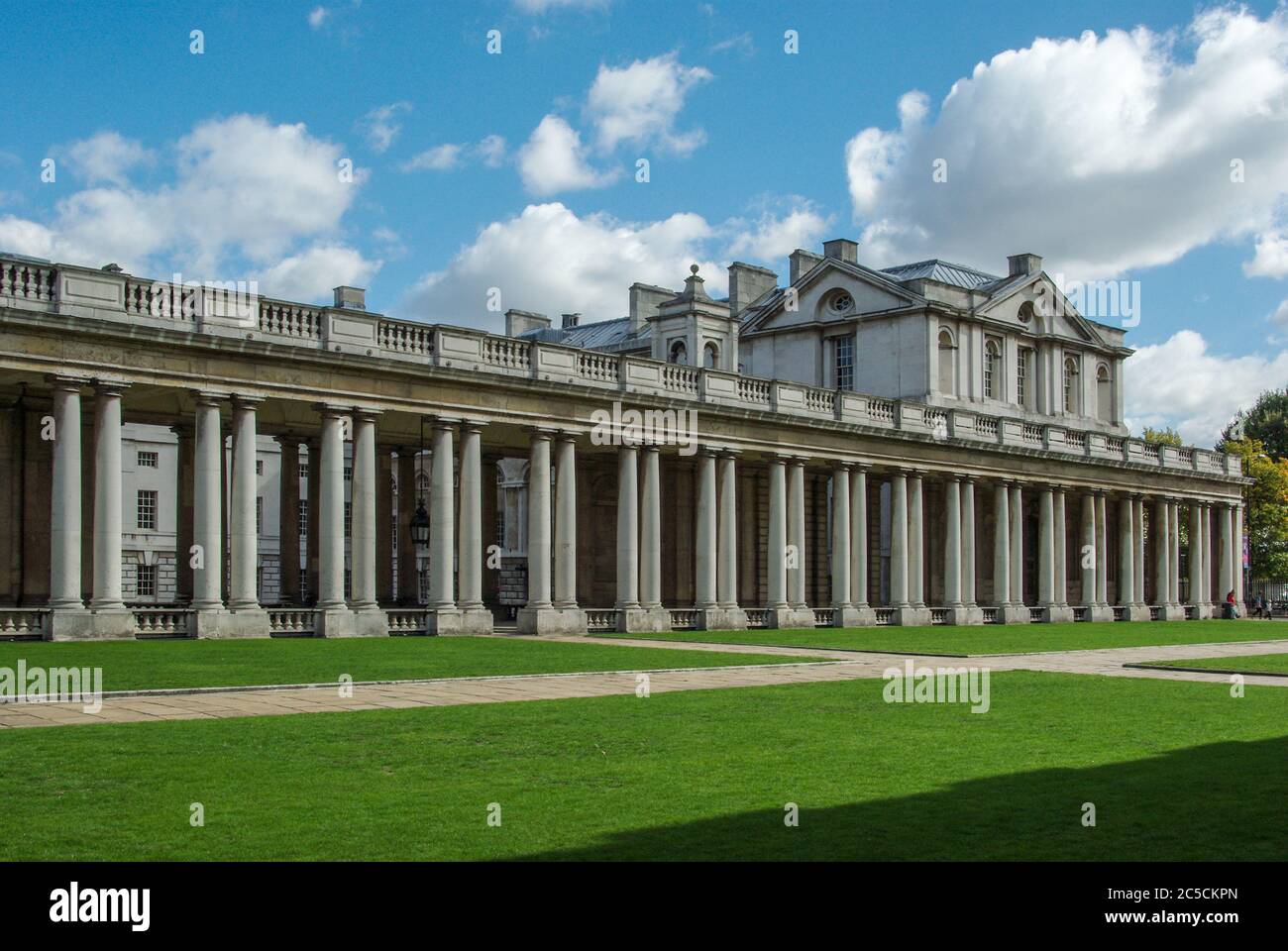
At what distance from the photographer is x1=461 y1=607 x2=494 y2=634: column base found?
39.8 meters

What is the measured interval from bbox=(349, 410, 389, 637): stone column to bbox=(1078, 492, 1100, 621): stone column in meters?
42.0

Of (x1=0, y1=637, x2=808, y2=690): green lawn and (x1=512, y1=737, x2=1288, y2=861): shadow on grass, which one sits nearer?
(x1=512, y1=737, x2=1288, y2=861): shadow on grass

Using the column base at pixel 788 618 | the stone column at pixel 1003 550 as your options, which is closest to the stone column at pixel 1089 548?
the stone column at pixel 1003 550

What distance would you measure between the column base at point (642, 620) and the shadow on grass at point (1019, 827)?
31.8 m

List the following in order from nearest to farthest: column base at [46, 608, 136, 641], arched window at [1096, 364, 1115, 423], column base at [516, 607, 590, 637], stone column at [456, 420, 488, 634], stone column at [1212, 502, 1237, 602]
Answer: column base at [46, 608, 136, 641], stone column at [456, 420, 488, 634], column base at [516, 607, 590, 637], stone column at [1212, 502, 1237, 602], arched window at [1096, 364, 1115, 423]

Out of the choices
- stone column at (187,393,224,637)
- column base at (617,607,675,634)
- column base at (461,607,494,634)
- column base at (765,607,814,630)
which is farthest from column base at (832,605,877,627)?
stone column at (187,393,224,637)

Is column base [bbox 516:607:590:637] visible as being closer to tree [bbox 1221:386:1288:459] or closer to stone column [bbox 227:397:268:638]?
stone column [bbox 227:397:268:638]

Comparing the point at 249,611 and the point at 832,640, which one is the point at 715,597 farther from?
the point at 249,611

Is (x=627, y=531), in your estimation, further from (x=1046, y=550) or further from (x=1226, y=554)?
(x=1226, y=554)

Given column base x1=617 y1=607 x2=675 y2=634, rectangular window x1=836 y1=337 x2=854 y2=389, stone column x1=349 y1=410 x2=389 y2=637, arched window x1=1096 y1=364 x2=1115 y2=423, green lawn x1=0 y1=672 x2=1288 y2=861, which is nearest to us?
green lawn x1=0 y1=672 x2=1288 y2=861

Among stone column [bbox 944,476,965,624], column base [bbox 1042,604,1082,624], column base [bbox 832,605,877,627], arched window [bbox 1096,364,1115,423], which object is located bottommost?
column base [bbox 1042,604,1082,624]

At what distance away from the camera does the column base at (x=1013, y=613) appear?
6247cm

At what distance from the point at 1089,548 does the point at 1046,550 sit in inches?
147
